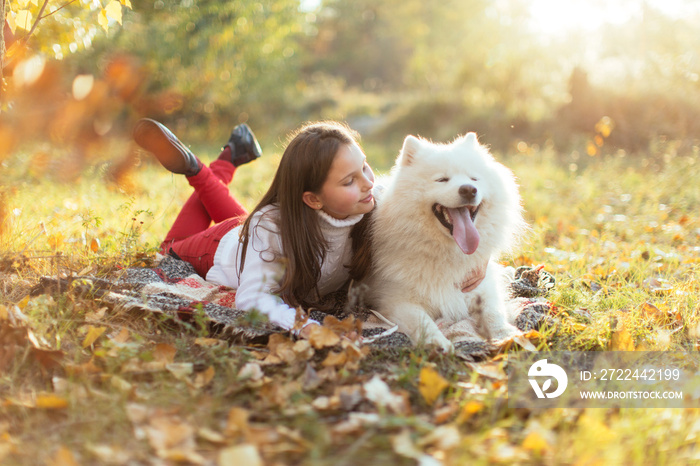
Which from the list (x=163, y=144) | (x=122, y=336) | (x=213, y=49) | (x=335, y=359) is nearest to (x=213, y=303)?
(x=122, y=336)

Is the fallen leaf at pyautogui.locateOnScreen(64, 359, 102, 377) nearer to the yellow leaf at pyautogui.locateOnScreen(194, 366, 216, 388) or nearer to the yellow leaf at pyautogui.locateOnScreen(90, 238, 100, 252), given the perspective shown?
the yellow leaf at pyautogui.locateOnScreen(194, 366, 216, 388)

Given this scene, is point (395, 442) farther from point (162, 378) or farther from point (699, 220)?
point (699, 220)

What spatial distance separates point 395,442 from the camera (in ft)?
5.05

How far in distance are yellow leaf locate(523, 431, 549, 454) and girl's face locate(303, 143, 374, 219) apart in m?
1.52

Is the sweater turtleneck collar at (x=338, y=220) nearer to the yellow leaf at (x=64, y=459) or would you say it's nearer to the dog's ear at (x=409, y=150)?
the dog's ear at (x=409, y=150)

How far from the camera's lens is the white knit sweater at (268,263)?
249 cm

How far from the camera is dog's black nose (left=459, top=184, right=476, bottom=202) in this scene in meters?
2.56

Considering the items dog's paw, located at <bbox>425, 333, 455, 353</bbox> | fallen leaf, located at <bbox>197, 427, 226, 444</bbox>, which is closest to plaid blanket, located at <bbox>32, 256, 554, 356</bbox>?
dog's paw, located at <bbox>425, 333, 455, 353</bbox>

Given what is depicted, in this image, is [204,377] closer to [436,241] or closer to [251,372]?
[251,372]

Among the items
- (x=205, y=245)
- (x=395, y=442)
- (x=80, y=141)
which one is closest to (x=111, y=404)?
(x=395, y=442)

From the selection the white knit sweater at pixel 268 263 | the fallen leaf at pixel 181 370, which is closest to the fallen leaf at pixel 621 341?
the white knit sweater at pixel 268 263

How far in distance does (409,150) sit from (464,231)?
577 millimetres

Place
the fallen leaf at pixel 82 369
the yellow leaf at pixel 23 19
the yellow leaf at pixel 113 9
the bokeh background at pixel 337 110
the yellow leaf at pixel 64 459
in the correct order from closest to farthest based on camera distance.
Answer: the yellow leaf at pixel 64 459 → the fallen leaf at pixel 82 369 → the yellow leaf at pixel 113 9 → the yellow leaf at pixel 23 19 → the bokeh background at pixel 337 110

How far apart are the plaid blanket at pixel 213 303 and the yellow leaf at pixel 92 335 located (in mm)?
274
